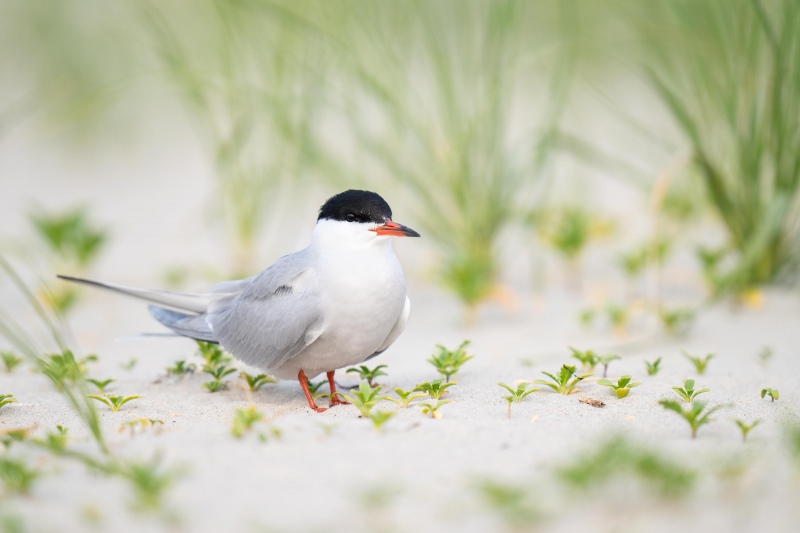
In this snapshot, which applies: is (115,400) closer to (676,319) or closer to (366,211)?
(366,211)

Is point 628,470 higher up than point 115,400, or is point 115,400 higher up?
point 628,470

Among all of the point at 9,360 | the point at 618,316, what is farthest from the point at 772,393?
the point at 9,360

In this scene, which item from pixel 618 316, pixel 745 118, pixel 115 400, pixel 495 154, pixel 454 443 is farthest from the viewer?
pixel 495 154

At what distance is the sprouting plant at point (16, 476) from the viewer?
1993 millimetres

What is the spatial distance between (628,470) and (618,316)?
236cm

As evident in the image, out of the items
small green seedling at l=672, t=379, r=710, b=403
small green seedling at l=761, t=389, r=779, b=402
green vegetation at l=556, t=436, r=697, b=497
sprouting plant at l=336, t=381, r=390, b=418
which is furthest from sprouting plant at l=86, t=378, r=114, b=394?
small green seedling at l=761, t=389, r=779, b=402

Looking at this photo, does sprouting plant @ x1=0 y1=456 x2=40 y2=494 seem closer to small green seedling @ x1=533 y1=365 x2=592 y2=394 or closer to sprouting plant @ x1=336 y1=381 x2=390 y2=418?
sprouting plant @ x1=336 y1=381 x2=390 y2=418

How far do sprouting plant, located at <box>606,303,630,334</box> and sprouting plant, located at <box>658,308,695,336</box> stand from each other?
0.19 m

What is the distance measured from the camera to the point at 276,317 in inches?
118

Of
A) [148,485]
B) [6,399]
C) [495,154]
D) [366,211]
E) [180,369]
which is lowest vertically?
[6,399]

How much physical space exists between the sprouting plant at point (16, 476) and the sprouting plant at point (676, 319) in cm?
302

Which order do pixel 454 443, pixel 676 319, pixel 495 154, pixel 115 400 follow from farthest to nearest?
pixel 495 154
pixel 676 319
pixel 115 400
pixel 454 443

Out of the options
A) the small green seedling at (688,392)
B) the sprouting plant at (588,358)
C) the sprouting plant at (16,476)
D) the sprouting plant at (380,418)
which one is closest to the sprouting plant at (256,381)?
the sprouting plant at (380,418)

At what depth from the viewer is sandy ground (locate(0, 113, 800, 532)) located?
1879 millimetres
